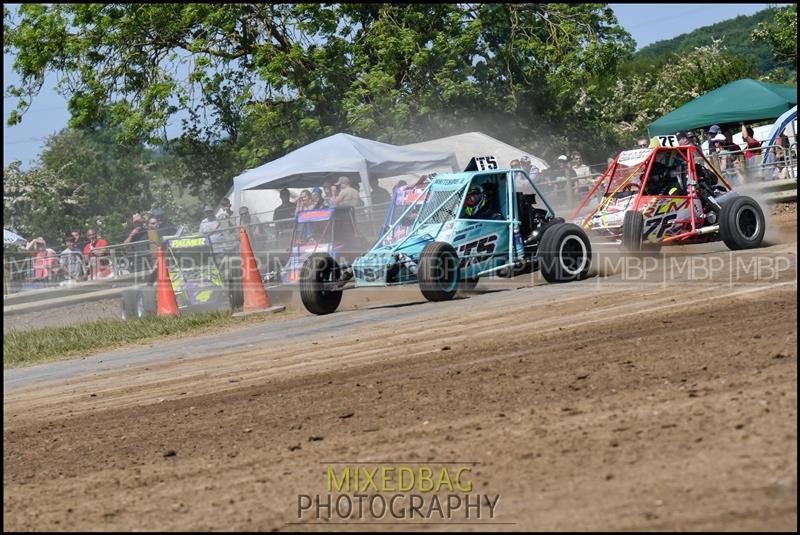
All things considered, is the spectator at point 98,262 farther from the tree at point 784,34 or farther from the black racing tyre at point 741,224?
the tree at point 784,34

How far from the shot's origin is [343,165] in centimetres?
2016

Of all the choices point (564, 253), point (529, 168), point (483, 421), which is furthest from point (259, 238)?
point (483, 421)

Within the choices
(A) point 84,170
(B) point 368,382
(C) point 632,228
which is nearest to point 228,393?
(B) point 368,382

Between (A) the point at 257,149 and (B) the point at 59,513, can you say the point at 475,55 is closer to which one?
(A) the point at 257,149

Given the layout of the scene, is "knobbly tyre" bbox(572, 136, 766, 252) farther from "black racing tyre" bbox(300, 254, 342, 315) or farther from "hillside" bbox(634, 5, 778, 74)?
"hillside" bbox(634, 5, 778, 74)

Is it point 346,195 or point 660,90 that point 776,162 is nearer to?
point 346,195

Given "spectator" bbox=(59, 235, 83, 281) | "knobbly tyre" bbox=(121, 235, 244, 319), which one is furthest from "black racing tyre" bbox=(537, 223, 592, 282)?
"spectator" bbox=(59, 235, 83, 281)

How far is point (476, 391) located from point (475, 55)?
23366 mm

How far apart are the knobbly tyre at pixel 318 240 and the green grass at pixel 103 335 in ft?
4.09

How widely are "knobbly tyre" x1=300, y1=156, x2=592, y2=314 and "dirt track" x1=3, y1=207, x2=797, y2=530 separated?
199 centimetres

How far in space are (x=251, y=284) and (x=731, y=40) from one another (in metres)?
72.7

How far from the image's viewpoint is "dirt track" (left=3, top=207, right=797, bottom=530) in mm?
4332

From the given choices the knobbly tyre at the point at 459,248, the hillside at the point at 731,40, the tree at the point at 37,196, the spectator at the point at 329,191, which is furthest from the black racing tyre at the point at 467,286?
the hillside at the point at 731,40

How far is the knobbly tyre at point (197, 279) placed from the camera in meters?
15.5
